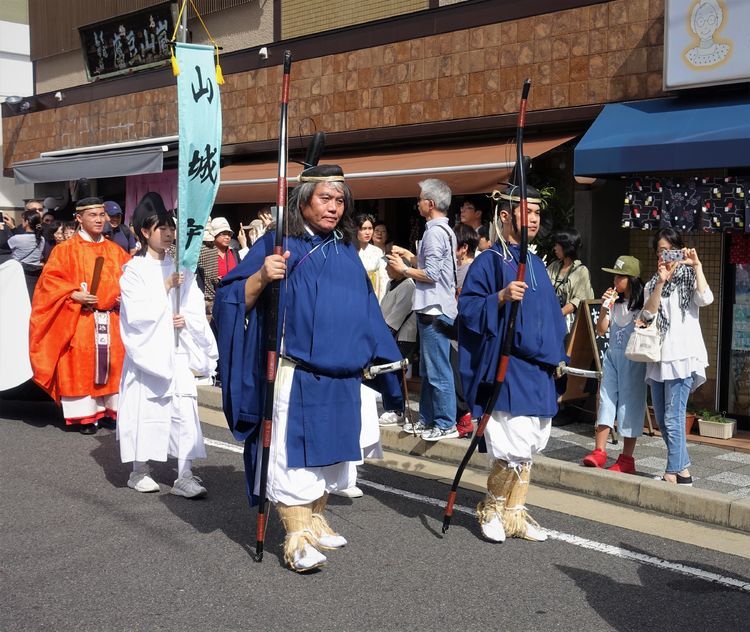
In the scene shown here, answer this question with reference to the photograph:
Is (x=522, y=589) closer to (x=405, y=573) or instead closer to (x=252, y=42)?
(x=405, y=573)

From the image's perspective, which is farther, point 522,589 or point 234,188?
point 234,188

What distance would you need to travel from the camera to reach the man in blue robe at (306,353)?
4.68 metres

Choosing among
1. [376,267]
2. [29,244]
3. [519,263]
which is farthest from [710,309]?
[29,244]

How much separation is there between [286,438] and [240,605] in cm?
80

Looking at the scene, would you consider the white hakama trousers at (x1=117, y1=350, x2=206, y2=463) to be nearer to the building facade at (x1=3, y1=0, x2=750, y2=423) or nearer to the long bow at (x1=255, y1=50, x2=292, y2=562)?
the long bow at (x1=255, y1=50, x2=292, y2=562)

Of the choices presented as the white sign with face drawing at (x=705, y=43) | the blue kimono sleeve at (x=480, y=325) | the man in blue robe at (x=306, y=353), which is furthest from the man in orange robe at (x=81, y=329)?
the white sign with face drawing at (x=705, y=43)

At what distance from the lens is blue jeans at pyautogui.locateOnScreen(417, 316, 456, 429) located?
297 inches

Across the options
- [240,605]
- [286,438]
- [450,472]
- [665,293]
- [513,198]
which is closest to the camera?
[240,605]

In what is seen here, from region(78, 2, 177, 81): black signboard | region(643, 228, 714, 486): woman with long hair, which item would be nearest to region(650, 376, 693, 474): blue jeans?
region(643, 228, 714, 486): woman with long hair

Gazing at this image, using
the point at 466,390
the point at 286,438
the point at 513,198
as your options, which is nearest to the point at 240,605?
the point at 286,438

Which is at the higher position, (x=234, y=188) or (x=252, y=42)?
(x=252, y=42)

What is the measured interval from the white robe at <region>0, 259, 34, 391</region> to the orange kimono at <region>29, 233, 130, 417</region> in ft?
1.32

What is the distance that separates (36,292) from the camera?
27.7 feet

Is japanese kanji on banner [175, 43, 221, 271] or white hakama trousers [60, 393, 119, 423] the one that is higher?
japanese kanji on banner [175, 43, 221, 271]
